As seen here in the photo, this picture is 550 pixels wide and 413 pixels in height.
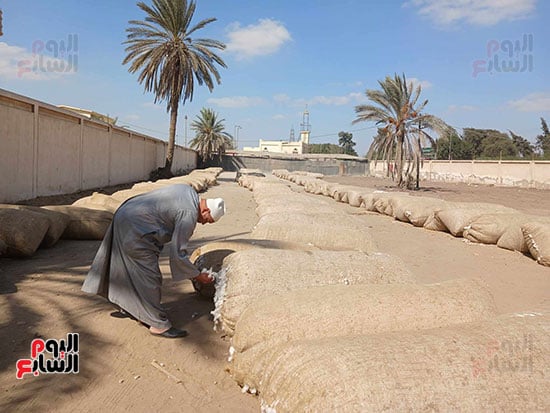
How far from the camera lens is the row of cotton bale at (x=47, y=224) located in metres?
4.46

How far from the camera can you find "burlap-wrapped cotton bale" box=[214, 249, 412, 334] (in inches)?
111

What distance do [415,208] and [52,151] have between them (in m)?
9.07

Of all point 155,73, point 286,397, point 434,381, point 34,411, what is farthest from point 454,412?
point 155,73

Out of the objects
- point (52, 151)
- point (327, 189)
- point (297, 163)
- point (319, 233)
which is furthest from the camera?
point (297, 163)

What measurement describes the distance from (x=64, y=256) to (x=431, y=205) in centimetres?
750

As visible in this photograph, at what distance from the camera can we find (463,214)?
303 inches

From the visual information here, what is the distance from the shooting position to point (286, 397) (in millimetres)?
1746

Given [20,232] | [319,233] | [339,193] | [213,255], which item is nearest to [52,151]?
[20,232]

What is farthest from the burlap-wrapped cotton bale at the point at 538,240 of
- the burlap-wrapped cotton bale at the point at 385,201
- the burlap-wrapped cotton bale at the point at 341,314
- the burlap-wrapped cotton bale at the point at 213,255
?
the burlap-wrapped cotton bale at the point at 213,255

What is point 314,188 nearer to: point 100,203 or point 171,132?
point 171,132

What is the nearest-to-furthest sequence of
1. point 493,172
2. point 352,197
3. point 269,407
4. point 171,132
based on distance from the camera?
point 269,407 → point 352,197 → point 171,132 → point 493,172

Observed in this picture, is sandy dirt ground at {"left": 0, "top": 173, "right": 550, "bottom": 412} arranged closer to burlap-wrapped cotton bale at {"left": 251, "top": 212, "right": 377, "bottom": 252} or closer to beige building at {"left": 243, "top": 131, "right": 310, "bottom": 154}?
burlap-wrapped cotton bale at {"left": 251, "top": 212, "right": 377, "bottom": 252}

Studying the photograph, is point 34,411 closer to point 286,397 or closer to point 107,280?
point 107,280

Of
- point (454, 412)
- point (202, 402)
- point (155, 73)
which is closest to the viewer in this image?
point (454, 412)
